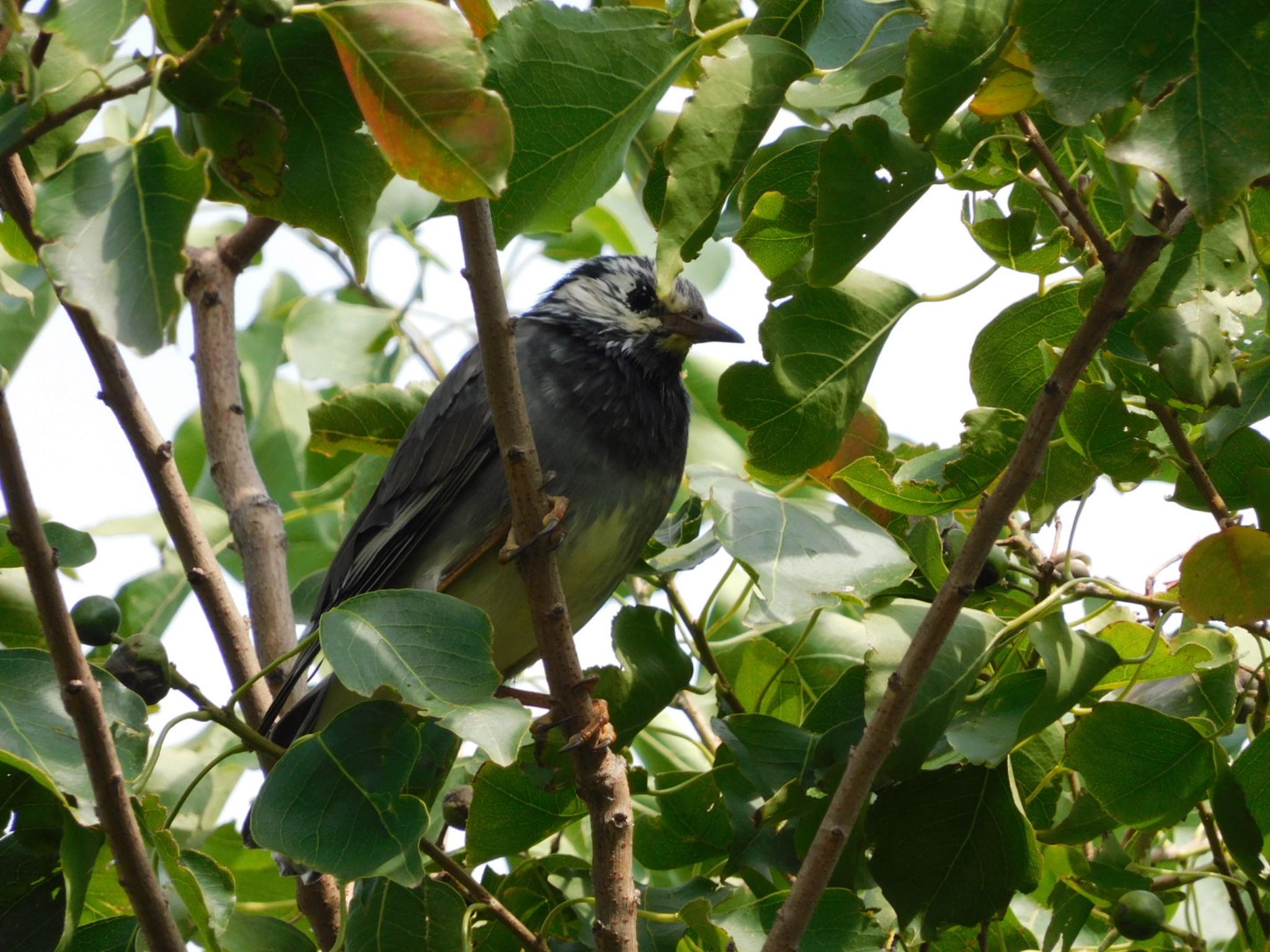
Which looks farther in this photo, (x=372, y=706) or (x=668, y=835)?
(x=668, y=835)

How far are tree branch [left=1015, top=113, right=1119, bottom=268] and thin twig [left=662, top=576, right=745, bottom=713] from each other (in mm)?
1161

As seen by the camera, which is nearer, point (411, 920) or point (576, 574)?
point (411, 920)

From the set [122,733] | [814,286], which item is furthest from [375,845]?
[814,286]

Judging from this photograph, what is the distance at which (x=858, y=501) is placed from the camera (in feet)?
9.17

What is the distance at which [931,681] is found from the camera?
203cm

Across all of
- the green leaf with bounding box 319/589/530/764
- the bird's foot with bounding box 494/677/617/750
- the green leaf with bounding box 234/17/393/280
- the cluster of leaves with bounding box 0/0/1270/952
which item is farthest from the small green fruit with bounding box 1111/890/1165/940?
the green leaf with bounding box 234/17/393/280

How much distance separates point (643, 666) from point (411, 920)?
615mm

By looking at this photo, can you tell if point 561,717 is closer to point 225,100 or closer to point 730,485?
point 730,485

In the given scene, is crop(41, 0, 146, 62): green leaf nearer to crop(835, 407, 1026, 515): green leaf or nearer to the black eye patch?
crop(835, 407, 1026, 515): green leaf

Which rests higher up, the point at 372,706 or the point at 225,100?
the point at 225,100

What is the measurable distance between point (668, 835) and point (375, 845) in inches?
28.9

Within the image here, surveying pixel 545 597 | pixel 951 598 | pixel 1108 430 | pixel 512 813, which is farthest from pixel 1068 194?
pixel 512 813

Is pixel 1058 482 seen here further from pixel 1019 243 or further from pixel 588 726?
pixel 588 726

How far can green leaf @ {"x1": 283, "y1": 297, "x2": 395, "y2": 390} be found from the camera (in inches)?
140
